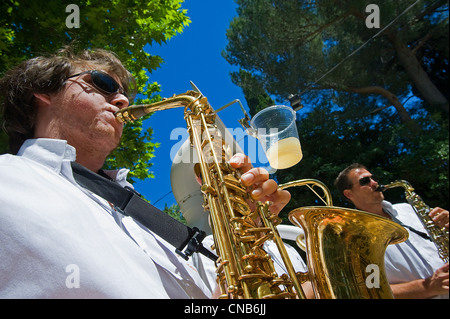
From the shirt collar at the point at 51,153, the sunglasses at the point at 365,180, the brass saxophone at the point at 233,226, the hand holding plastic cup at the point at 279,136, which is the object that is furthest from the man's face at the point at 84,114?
the sunglasses at the point at 365,180

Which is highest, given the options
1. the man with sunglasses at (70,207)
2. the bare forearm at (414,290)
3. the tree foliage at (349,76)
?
the tree foliage at (349,76)

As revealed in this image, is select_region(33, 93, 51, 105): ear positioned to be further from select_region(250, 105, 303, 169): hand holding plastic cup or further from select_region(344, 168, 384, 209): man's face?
select_region(344, 168, 384, 209): man's face

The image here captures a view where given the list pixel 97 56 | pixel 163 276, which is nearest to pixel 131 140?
pixel 97 56

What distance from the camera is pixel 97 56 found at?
118 inches

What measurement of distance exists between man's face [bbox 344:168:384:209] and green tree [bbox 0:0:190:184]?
3.69 meters

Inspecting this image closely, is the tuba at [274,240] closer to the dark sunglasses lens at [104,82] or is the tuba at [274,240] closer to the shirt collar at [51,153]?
the dark sunglasses lens at [104,82]

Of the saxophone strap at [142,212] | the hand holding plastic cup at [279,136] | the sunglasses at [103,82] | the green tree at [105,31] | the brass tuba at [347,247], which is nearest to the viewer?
the brass tuba at [347,247]

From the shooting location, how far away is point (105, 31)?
16.9ft

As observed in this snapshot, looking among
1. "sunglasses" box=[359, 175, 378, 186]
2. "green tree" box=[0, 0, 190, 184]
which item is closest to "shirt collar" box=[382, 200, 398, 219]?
"sunglasses" box=[359, 175, 378, 186]

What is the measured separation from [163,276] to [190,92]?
1.68 metres

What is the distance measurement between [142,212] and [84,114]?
0.81 m

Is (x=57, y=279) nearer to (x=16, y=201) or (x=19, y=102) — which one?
(x=16, y=201)

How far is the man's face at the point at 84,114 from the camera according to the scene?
2.29 m

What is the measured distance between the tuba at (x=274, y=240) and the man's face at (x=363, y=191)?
286 cm
